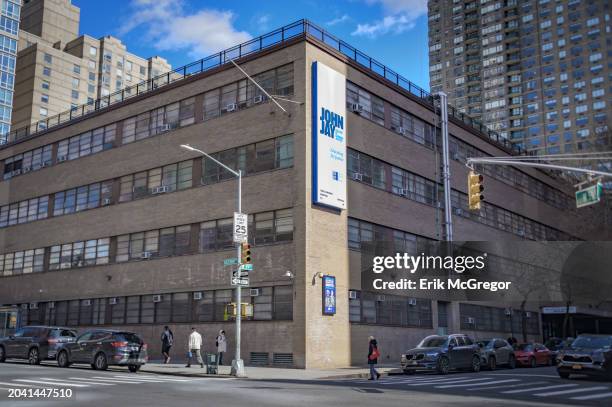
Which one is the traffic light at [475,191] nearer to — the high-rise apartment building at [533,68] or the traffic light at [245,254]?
the traffic light at [245,254]

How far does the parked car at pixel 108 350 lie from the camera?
26.5 metres

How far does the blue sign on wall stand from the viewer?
31.6 metres

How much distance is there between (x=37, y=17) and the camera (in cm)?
12325

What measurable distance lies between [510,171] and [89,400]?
4804 cm

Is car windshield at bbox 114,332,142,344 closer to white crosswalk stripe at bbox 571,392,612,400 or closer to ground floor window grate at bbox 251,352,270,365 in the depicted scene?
ground floor window grate at bbox 251,352,270,365

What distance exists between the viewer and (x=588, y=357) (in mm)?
23984

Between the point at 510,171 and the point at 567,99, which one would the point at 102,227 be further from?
the point at 567,99

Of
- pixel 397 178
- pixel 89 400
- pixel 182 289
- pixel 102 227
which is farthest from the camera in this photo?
pixel 102 227

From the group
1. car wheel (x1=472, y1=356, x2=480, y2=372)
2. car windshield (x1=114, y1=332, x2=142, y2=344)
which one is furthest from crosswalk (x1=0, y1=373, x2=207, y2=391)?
car wheel (x1=472, y1=356, x2=480, y2=372)

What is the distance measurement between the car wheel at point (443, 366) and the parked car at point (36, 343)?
53.9 ft

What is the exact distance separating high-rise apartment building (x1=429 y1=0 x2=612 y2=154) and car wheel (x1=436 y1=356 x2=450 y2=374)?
100303 millimetres

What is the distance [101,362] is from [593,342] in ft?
65.1

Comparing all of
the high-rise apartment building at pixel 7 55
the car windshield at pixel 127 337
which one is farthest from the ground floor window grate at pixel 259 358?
the high-rise apartment building at pixel 7 55

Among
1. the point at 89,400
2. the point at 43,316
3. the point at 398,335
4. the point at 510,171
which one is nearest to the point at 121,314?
the point at 43,316
